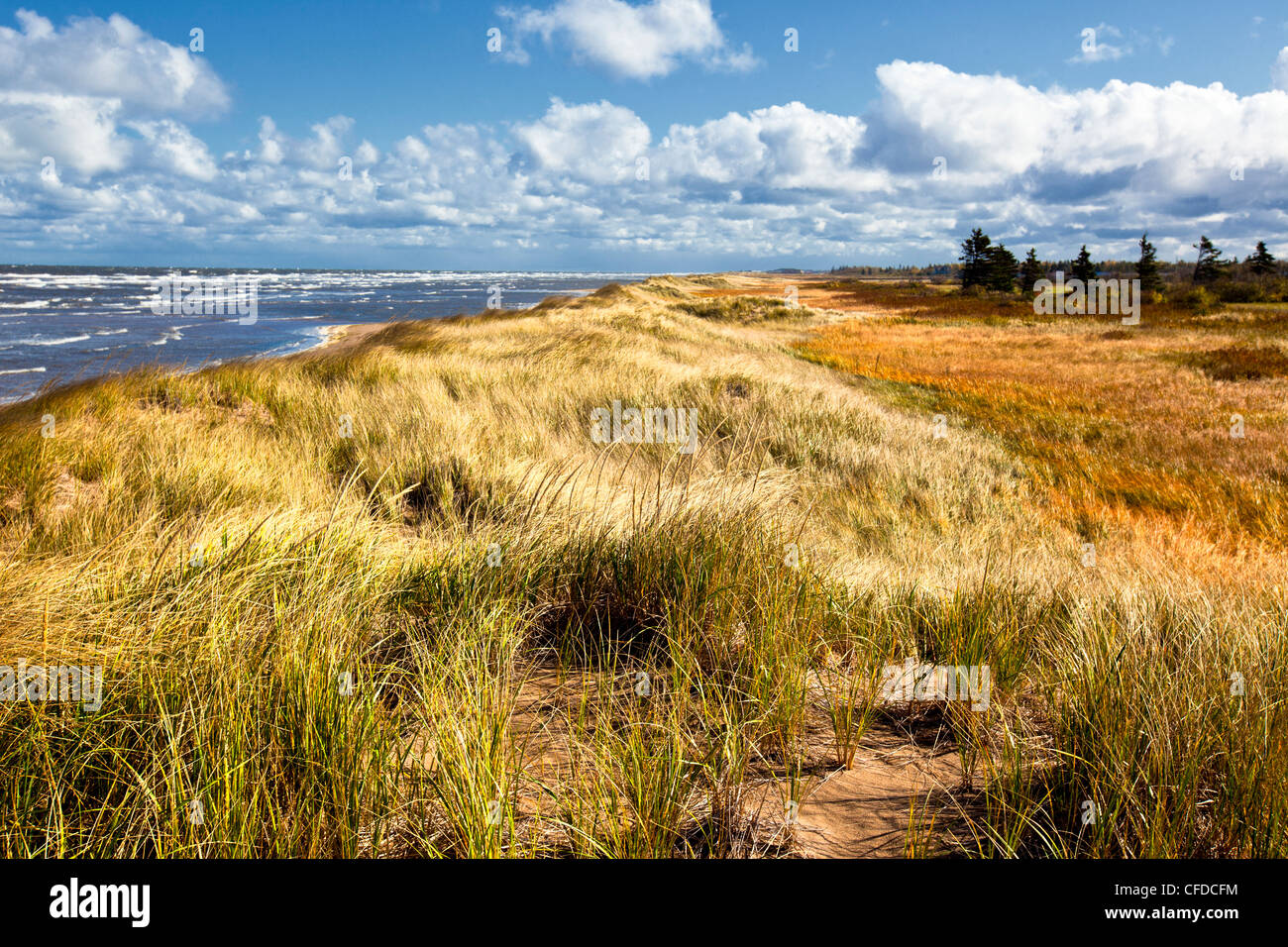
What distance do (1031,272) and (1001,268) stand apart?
10.1 feet

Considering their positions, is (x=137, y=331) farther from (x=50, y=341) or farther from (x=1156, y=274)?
(x=1156, y=274)

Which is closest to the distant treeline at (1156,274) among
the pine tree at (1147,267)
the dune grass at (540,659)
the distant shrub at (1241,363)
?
the pine tree at (1147,267)

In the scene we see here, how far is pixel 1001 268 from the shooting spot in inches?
2483

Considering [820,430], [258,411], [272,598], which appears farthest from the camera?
[820,430]

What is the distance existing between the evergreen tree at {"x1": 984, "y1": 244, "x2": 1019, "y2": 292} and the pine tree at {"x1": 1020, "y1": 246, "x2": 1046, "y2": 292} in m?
1.12

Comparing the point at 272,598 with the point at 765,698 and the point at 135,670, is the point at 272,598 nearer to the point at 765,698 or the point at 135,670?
the point at 135,670

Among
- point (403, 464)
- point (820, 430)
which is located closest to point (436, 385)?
point (403, 464)

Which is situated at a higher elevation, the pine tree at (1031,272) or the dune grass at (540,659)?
the pine tree at (1031,272)

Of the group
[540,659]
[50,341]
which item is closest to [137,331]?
[50,341]

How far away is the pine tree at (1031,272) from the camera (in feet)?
196

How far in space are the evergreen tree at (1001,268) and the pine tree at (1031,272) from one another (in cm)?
112

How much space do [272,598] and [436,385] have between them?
265 inches

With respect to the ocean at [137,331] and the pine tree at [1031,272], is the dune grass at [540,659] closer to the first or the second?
the ocean at [137,331]
